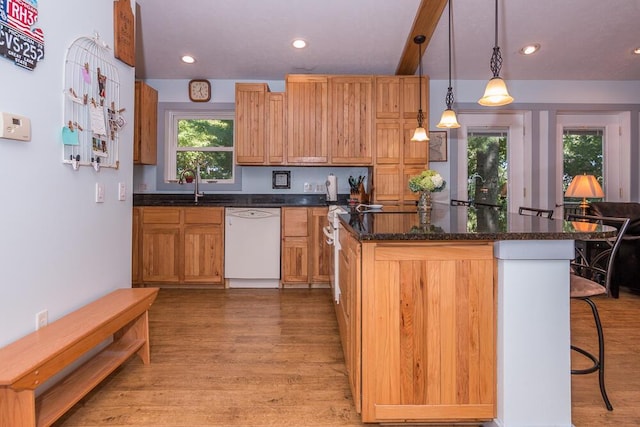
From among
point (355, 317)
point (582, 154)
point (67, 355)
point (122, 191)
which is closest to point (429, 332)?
point (355, 317)

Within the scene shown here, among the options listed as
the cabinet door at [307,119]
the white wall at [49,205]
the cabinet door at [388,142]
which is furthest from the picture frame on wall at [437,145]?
the white wall at [49,205]

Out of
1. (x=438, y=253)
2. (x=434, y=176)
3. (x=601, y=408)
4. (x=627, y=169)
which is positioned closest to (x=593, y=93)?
(x=627, y=169)

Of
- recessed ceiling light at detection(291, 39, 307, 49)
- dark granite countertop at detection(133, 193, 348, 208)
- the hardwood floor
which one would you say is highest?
recessed ceiling light at detection(291, 39, 307, 49)

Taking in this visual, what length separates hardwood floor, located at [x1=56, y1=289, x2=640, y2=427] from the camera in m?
1.65

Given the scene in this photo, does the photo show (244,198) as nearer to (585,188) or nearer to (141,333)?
(141,333)

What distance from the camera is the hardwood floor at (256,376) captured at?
5.41 feet

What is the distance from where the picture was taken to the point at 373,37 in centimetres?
350

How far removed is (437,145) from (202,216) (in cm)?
289

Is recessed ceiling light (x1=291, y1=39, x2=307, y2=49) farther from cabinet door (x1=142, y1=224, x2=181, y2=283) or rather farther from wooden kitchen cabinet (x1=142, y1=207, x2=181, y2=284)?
cabinet door (x1=142, y1=224, x2=181, y2=283)

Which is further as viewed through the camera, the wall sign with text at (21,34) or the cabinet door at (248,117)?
the cabinet door at (248,117)

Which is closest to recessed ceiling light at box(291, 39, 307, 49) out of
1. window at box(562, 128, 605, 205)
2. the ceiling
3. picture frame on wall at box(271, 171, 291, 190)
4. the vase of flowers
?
the ceiling

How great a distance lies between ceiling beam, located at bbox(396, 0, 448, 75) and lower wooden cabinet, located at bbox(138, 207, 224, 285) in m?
2.54

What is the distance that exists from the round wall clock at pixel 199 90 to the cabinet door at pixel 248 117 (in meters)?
0.62

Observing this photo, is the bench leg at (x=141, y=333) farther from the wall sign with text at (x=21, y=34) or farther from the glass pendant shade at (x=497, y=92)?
the glass pendant shade at (x=497, y=92)
